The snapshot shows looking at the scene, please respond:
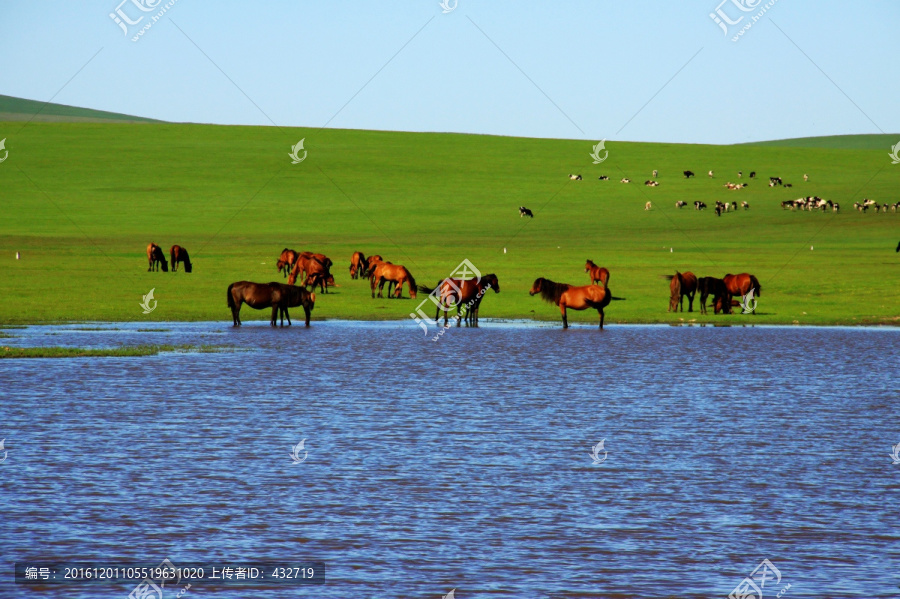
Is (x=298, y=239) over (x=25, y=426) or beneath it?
over

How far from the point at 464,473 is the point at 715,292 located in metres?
22.7

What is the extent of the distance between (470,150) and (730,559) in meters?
110

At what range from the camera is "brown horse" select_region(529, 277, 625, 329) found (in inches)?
1157

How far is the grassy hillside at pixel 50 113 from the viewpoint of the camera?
5797 inches

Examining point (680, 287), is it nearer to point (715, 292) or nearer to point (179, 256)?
point (715, 292)

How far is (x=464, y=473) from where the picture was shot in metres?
11.8

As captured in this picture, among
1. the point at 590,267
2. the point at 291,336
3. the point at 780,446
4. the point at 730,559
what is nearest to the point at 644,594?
the point at 730,559

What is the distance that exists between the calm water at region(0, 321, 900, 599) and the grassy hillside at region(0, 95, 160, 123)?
13549 cm

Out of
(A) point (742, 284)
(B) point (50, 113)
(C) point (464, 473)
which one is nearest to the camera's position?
(C) point (464, 473)

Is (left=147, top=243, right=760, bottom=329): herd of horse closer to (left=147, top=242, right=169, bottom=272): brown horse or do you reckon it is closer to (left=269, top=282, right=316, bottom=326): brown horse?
(left=269, top=282, right=316, bottom=326): brown horse

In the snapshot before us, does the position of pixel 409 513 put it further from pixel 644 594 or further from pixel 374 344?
pixel 374 344

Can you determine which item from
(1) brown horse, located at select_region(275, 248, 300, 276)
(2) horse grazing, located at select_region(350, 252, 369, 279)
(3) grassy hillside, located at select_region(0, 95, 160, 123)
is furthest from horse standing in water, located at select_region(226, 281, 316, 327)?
(3) grassy hillside, located at select_region(0, 95, 160, 123)

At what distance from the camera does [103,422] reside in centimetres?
1466

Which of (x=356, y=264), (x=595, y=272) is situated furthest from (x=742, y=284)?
(x=356, y=264)
